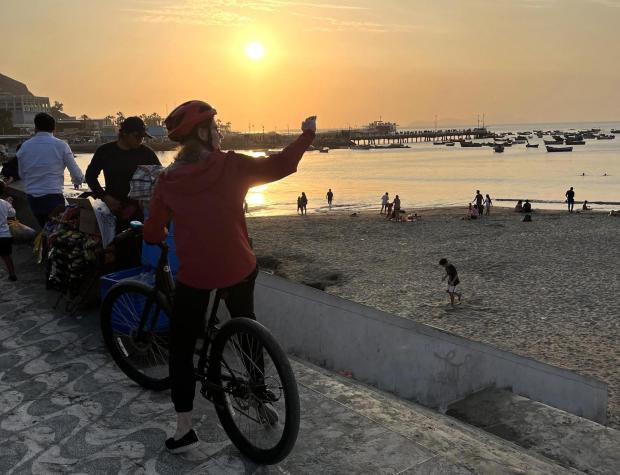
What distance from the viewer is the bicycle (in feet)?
7.75

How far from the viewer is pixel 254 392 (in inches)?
103

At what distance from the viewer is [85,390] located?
11.6 feet

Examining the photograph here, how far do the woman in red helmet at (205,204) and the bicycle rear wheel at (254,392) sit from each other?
21cm

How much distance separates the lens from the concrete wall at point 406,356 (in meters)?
4.82

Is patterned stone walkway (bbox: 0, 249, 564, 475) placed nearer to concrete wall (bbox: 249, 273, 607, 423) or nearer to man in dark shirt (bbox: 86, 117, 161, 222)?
concrete wall (bbox: 249, 273, 607, 423)

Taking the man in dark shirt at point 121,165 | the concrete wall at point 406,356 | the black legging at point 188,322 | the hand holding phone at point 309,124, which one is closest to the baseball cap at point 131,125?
the man in dark shirt at point 121,165

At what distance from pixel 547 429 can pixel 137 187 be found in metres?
4.00

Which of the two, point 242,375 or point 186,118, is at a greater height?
point 186,118


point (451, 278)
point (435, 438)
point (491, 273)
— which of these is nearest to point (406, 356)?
point (435, 438)

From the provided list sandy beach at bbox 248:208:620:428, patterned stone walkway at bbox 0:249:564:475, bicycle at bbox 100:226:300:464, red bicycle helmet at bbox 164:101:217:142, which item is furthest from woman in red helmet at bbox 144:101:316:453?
sandy beach at bbox 248:208:620:428

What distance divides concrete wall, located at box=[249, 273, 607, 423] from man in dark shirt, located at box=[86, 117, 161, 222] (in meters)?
1.62

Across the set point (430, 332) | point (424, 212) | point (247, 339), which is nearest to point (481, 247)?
point (424, 212)

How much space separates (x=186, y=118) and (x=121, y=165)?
263 cm

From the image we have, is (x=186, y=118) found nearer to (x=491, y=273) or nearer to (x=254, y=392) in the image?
(x=254, y=392)
